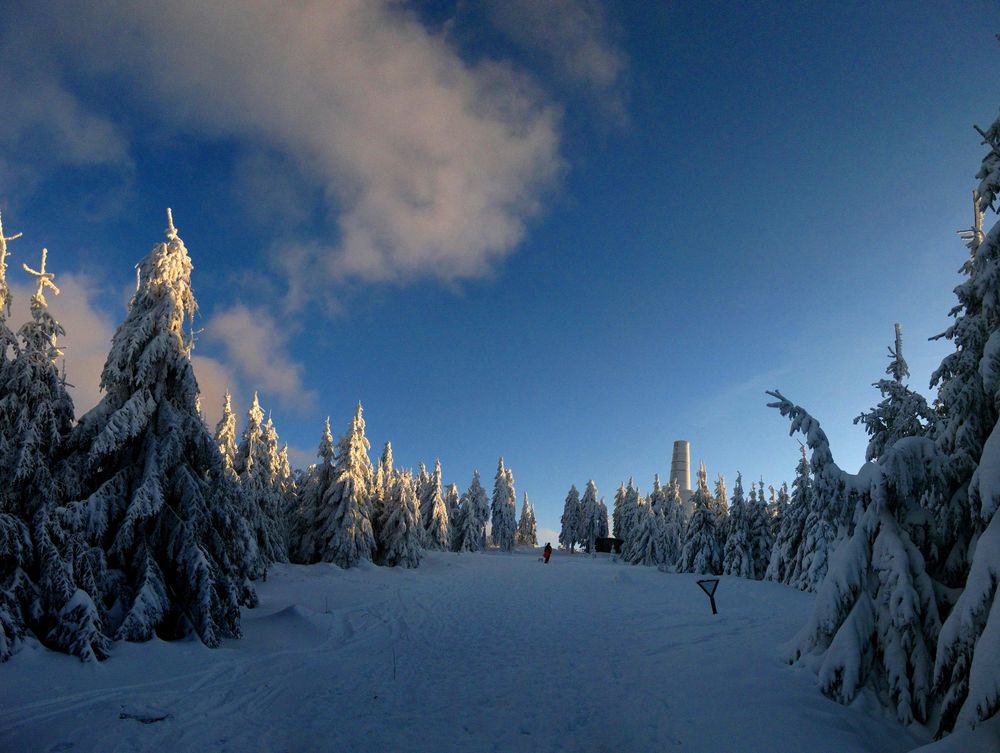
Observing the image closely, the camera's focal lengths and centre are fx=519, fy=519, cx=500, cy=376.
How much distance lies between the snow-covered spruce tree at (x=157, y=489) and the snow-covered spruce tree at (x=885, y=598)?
12.9m

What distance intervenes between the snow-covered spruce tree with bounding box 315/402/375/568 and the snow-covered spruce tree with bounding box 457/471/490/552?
3704 cm

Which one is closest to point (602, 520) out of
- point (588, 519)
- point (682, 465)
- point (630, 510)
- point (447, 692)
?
point (588, 519)

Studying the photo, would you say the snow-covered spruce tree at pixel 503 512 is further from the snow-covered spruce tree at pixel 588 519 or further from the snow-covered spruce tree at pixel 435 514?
the snow-covered spruce tree at pixel 435 514

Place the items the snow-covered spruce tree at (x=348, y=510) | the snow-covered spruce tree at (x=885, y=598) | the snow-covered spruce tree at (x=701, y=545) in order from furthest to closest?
the snow-covered spruce tree at (x=701, y=545), the snow-covered spruce tree at (x=348, y=510), the snow-covered spruce tree at (x=885, y=598)

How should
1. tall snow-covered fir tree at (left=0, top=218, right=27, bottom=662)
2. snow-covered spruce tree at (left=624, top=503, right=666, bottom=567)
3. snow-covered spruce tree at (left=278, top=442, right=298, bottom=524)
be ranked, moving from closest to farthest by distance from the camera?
tall snow-covered fir tree at (left=0, top=218, right=27, bottom=662) → snow-covered spruce tree at (left=278, top=442, right=298, bottom=524) → snow-covered spruce tree at (left=624, top=503, right=666, bottom=567)

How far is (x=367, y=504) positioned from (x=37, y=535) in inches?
1049

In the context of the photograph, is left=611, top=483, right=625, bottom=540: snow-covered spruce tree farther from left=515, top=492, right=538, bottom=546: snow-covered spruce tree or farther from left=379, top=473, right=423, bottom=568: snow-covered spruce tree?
left=379, top=473, right=423, bottom=568: snow-covered spruce tree

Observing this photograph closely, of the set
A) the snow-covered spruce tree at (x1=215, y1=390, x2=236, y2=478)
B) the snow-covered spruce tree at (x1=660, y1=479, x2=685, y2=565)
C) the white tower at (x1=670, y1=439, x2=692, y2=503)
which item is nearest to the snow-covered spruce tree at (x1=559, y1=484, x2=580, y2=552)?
the white tower at (x1=670, y1=439, x2=692, y2=503)

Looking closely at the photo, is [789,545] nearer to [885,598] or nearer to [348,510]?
[885,598]

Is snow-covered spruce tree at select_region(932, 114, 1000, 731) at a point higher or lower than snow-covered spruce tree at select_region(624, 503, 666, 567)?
higher

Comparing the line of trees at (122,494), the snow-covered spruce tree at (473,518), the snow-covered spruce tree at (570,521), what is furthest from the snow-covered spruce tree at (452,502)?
the line of trees at (122,494)

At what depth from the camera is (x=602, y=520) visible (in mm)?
93688

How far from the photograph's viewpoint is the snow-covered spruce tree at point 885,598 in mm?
7531

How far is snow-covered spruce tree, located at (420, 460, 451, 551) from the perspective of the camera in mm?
Result: 63906
